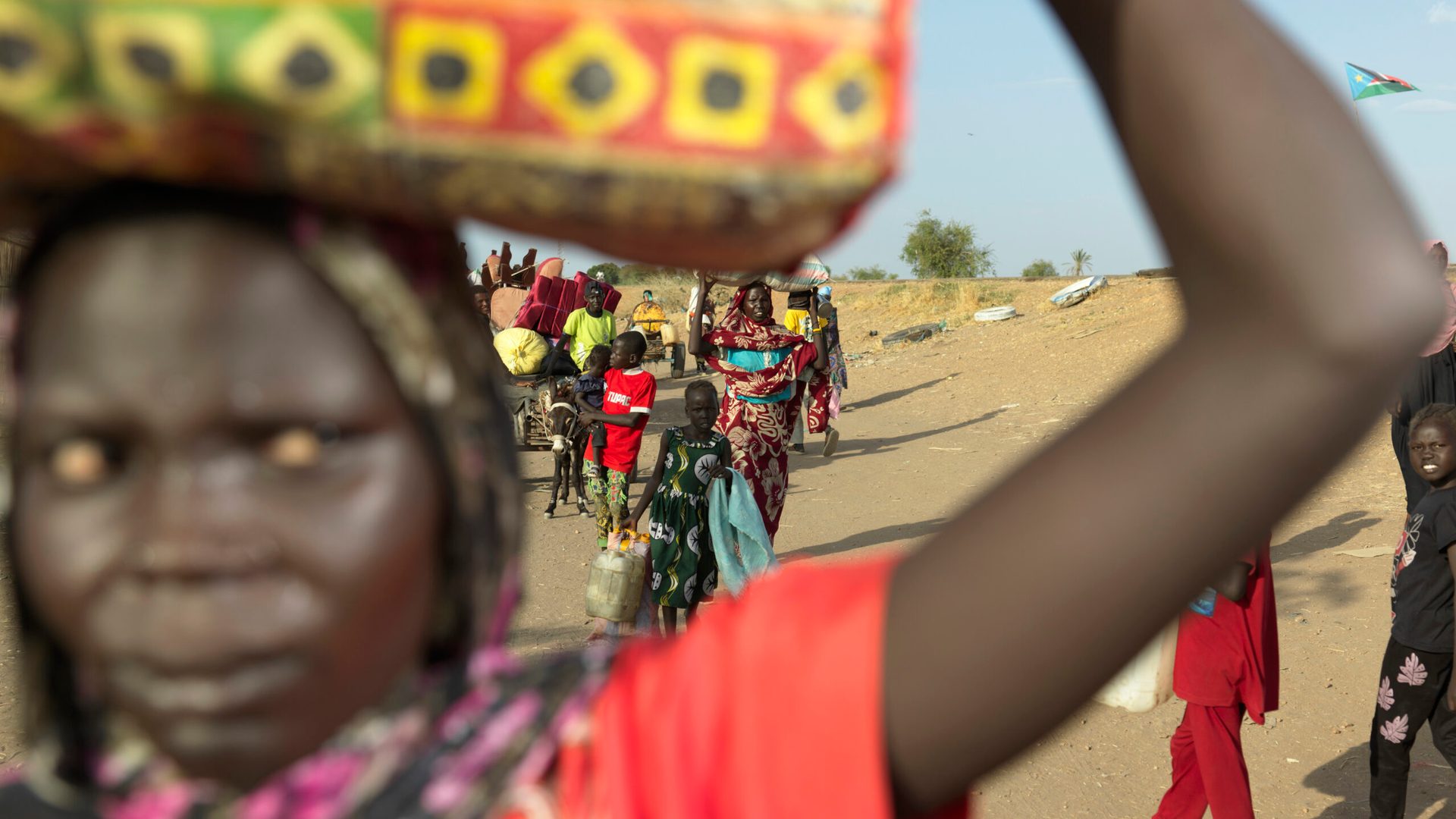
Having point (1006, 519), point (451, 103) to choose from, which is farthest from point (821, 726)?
point (451, 103)

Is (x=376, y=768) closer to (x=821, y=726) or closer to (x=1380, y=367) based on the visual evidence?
(x=821, y=726)

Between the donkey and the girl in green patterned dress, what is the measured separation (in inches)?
134

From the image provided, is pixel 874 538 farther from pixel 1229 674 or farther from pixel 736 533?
pixel 1229 674

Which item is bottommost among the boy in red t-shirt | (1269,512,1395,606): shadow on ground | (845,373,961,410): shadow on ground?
(1269,512,1395,606): shadow on ground

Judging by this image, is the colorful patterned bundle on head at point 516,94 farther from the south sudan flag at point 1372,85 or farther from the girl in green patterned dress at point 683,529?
the south sudan flag at point 1372,85

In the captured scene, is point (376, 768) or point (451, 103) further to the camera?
point (376, 768)

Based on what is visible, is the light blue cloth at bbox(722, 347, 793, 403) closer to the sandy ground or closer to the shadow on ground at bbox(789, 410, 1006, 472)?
the sandy ground

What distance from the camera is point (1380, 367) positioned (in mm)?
673

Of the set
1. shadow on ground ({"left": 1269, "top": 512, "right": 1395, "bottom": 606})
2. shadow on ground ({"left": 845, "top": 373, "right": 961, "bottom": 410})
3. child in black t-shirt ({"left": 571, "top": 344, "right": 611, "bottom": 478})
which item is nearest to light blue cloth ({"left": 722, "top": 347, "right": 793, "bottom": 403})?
child in black t-shirt ({"left": 571, "top": 344, "right": 611, "bottom": 478})

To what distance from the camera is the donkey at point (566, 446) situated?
32.3 feet

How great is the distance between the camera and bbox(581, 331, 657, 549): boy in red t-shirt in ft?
27.5

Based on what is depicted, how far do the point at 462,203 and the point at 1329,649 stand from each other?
269 inches

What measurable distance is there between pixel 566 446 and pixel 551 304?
3.43m

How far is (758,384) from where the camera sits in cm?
811
